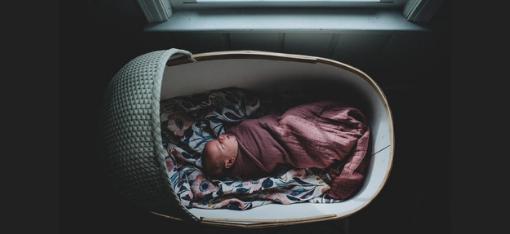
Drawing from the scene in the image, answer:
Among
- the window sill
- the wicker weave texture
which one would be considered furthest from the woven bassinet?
the window sill

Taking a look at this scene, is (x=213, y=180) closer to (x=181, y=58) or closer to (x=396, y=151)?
(x=181, y=58)

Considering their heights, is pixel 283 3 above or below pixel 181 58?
above

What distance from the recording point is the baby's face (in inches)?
44.0

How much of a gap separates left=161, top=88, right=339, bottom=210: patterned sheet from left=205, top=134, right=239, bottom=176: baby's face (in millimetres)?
60

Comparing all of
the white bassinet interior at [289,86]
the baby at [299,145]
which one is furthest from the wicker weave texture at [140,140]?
the baby at [299,145]

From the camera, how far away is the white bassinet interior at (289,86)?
999 millimetres

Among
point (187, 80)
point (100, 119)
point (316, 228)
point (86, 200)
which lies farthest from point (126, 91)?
point (316, 228)

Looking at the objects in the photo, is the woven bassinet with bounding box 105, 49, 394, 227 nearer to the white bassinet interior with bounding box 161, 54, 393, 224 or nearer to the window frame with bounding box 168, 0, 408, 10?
the white bassinet interior with bounding box 161, 54, 393, 224

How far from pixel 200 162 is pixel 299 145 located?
1.06 feet

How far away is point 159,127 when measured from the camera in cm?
81

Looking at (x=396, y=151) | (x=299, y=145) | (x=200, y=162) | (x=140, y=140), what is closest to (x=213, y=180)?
(x=200, y=162)

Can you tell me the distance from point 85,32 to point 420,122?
121 cm

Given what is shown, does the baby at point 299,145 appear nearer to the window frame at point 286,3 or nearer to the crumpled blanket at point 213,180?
the crumpled blanket at point 213,180

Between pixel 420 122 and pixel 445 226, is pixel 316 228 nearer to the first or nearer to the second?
pixel 445 226
